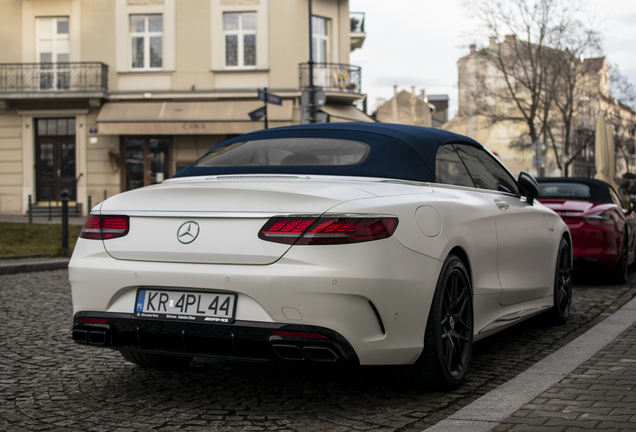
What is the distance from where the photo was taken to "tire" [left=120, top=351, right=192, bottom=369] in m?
4.30

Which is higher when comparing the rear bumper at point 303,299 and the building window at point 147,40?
the building window at point 147,40

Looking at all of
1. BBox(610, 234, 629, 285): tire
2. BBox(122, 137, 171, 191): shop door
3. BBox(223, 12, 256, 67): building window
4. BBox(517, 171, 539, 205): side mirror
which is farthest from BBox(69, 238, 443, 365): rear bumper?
BBox(122, 137, 171, 191): shop door

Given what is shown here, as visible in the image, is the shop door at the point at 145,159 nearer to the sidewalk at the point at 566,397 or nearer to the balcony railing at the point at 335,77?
the balcony railing at the point at 335,77

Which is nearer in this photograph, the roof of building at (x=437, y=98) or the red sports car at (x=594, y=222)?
the red sports car at (x=594, y=222)

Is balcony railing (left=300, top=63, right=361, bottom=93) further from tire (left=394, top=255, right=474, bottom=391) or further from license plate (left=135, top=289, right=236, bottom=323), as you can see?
license plate (left=135, top=289, right=236, bottom=323)

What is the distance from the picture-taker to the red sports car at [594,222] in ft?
27.3

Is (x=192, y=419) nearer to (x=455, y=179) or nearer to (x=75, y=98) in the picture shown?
(x=455, y=179)

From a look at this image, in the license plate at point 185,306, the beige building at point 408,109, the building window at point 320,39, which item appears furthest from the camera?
the beige building at point 408,109

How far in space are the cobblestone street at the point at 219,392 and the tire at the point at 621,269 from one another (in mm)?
3428

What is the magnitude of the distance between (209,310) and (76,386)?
4.06 ft

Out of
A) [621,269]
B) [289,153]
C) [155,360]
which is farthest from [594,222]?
[155,360]

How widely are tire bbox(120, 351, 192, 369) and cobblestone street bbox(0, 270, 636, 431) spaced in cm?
6

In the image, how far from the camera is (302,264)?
10.4 feet

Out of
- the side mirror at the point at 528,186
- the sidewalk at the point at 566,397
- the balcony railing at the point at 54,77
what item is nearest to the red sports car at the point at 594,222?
the side mirror at the point at 528,186
